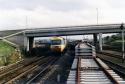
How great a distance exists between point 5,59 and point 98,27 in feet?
105

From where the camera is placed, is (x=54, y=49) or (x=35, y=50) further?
(x=35, y=50)

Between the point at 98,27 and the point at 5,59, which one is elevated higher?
the point at 98,27

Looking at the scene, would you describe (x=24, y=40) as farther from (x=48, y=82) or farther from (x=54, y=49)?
(x=48, y=82)

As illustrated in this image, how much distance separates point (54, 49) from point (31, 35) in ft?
25.9

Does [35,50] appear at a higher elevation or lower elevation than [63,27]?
lower

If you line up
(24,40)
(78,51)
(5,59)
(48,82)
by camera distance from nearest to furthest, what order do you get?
(48,82) → (78,51) → (5,59) → (24,40)

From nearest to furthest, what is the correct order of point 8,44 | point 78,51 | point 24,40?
1. point 78,51
2. point 8,44
3. point 24,40

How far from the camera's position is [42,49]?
7800 cm

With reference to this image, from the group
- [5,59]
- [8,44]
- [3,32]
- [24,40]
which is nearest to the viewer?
[5,59]

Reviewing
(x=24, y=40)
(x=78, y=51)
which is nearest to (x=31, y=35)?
(x=24, y=40)

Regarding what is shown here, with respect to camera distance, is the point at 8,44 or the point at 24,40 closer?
the point at 8,44

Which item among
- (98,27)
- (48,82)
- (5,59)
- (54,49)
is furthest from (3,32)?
(48,82)

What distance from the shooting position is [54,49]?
6209 centimetres

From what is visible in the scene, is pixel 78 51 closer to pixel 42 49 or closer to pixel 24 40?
pixel 24 40
